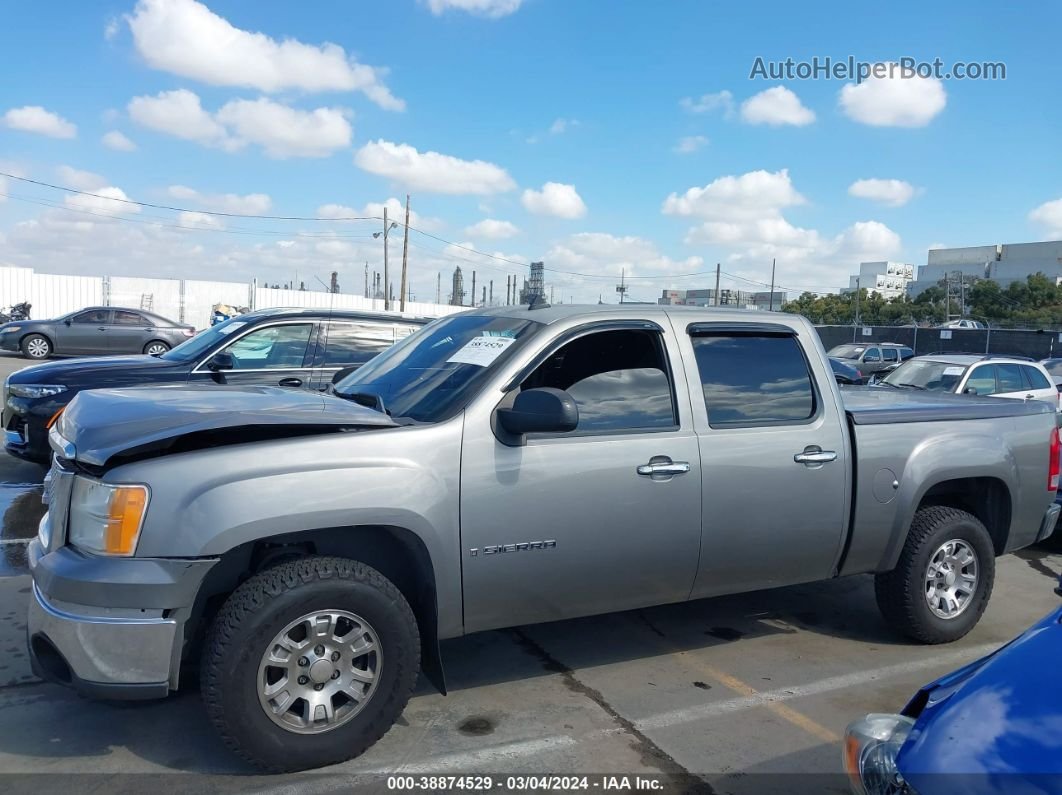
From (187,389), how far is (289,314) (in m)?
4.35

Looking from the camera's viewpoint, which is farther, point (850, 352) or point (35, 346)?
point (850, 352)

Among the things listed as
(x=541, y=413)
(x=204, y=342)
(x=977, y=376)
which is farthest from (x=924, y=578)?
(x=977, y=376)

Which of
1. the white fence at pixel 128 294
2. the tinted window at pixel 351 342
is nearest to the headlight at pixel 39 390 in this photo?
the tinted window at pixel 351 342

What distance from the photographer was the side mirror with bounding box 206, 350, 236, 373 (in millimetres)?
7879

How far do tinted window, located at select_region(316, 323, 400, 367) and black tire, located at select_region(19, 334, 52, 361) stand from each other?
17223 mm

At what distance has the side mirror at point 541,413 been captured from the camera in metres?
3.52

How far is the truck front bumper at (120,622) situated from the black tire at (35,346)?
72.0 ft

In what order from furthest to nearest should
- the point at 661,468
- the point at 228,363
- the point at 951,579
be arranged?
1. the point at 228,363
2. the point at 951,579
3. the point at 661,468

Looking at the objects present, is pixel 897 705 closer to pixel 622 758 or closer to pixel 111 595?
pixel 622 758

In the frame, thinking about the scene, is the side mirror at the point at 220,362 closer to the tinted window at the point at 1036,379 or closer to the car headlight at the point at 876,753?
the car headlight at the point at 876,753

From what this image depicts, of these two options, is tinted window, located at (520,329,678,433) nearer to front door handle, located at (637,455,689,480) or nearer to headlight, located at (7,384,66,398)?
front door handle, located at (637,455,689,480)

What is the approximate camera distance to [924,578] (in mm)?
4938

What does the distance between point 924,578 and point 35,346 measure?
76.1 ft

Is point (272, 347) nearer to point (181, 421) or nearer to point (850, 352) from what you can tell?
point (181, 421)
